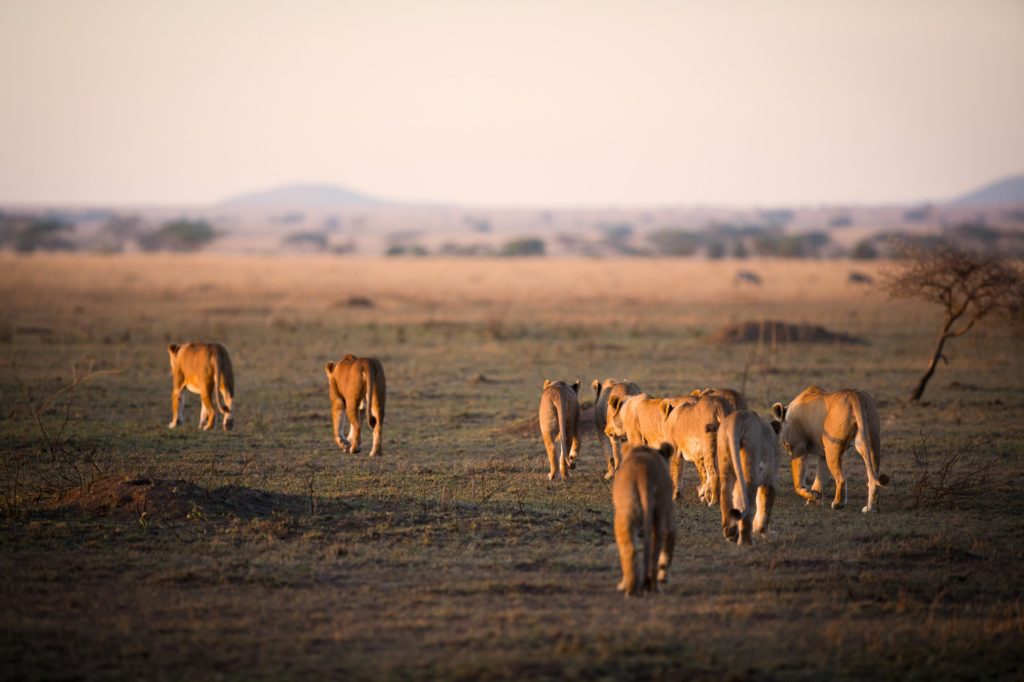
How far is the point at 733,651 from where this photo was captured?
7.68 m

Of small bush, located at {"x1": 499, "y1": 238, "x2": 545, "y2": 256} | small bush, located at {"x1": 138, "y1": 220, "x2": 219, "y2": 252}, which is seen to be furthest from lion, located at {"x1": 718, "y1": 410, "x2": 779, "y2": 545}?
small bush, located at {"x1": 138, "y1": 220, "x2": 219, "y2": 252}

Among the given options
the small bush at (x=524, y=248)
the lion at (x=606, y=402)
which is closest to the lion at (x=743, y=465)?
the lion at (x=606, y=402)

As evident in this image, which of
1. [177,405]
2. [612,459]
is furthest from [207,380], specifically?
[612,459]

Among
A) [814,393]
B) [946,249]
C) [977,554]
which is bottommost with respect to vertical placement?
Answer: [977,554]

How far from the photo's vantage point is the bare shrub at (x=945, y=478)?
42.3 ft

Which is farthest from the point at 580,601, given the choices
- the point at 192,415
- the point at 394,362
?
the point at 394,362

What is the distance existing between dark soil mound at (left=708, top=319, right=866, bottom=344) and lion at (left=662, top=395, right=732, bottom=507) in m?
19.0

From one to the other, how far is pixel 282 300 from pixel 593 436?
33013 millimetres

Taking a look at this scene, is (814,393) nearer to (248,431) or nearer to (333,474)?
(333,474)

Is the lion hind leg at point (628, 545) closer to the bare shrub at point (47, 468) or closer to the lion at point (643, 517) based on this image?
the lion at point (643, 517)

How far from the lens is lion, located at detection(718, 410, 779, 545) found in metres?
10.5

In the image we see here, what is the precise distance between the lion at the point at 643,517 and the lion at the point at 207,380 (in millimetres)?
10332

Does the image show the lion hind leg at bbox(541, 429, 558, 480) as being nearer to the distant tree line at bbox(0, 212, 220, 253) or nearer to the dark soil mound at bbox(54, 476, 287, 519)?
the dark soil mound at bbox(54, 476, 287, 519)

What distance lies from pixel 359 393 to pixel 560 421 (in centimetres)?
340
